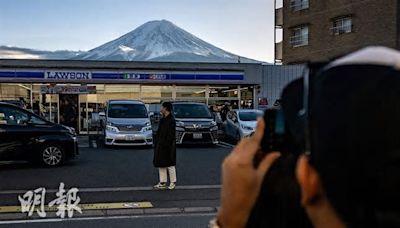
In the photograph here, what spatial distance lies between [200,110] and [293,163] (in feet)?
68.4

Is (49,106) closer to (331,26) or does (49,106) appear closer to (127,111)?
(127,111)

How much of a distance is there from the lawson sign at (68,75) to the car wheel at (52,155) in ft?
42.0

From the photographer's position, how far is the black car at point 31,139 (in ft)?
44.7

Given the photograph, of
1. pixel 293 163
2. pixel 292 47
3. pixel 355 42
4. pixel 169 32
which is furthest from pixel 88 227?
A: pixel 169 32

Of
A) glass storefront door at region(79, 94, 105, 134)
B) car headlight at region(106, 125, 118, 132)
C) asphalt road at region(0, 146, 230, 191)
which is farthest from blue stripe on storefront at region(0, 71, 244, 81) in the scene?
asphalt road at region(0, 146, 230, 191)

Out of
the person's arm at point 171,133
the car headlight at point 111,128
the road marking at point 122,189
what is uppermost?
the person's arm at point 171,133

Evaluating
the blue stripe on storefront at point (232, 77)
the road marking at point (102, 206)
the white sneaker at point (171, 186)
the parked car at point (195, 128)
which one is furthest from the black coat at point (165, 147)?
the blue stripe on storefront at point (232, 77)

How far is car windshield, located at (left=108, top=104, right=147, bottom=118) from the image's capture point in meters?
21.0

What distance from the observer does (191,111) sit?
21922 millimetres

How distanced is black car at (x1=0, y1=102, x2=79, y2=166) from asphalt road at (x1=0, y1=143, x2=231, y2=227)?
1.06 ft

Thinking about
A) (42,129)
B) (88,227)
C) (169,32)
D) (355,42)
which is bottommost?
(88,227)

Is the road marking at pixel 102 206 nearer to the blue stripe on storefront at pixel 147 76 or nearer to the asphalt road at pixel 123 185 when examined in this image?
the asphalt road at pixel 123 185

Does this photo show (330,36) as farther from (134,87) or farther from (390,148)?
(390,148)

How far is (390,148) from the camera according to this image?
0.88 metres
